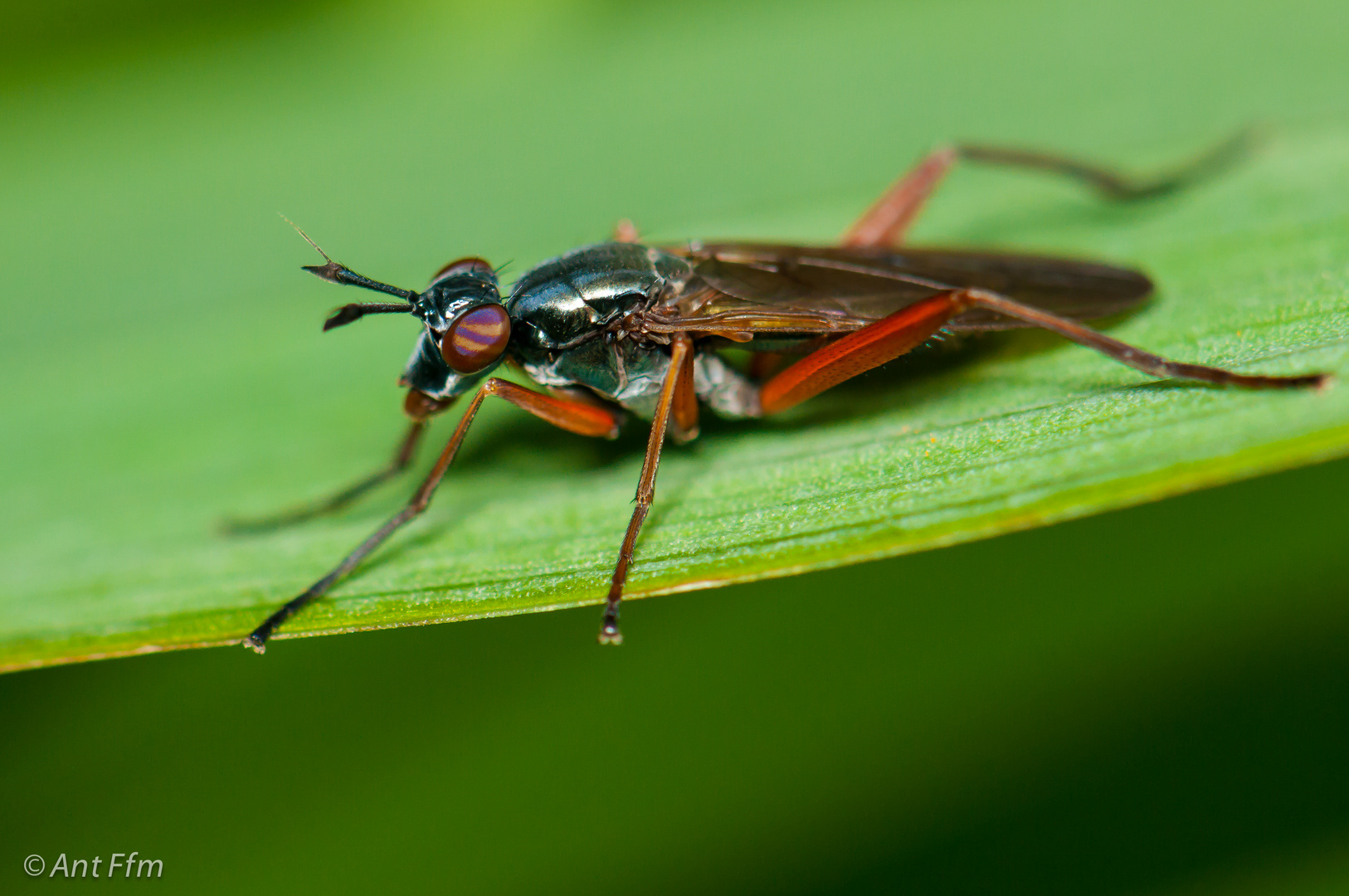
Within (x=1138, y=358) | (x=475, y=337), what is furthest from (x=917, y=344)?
(x=475, y=337)

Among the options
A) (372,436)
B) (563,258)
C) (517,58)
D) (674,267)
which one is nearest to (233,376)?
(372,436)

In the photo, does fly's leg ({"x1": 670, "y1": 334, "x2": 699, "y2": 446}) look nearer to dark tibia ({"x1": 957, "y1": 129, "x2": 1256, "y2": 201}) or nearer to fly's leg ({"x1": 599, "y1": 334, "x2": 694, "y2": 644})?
fly's leg ({"x1": 599, "y1": 334, "x2": 694, "y2": 644})

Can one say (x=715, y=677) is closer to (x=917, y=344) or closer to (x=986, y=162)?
(x=917, y=344)

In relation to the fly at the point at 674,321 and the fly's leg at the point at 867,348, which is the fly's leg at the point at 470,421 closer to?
the fly at the point at 674,321

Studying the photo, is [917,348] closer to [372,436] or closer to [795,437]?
[795,437]

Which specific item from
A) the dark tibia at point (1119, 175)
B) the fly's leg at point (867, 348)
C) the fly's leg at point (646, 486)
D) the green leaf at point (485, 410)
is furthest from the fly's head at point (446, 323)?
the dark tibia at point (1119, 175)

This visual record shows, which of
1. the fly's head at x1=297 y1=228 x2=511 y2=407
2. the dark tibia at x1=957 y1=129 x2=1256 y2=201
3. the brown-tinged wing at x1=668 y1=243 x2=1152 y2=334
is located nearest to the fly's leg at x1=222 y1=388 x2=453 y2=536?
the fly's head at x1=297 y1=228 x2=511 y2=407
